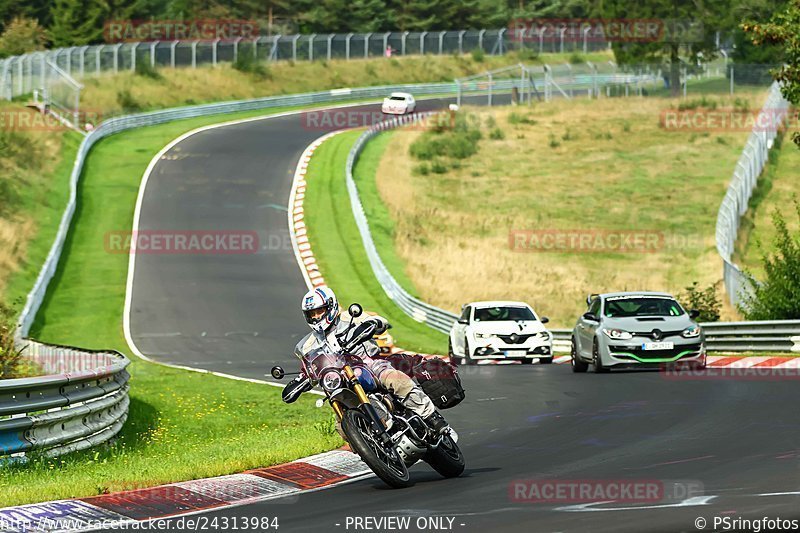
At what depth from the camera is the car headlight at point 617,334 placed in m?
23.7

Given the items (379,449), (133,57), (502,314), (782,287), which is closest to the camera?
(379,449)

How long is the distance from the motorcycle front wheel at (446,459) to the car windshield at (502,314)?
17.9 metres

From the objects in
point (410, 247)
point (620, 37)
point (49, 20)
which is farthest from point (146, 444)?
point (49, 20)

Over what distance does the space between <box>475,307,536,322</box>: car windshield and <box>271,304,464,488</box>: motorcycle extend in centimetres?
1837

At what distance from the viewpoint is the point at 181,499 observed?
10727mm

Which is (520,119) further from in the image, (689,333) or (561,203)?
(689,333)

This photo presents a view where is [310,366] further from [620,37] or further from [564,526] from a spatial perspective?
[620,37]

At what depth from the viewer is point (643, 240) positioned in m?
50.7

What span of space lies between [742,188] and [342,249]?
573 inches

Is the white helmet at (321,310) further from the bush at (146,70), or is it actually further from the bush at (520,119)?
the bush at (146,70)

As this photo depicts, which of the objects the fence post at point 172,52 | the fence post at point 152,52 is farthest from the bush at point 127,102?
the fence post at point 172,52

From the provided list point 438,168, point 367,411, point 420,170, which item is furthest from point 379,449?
point 438,168

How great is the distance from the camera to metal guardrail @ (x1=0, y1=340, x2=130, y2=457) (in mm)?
13273

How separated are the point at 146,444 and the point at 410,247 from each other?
31.7 meters
